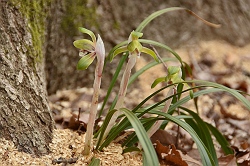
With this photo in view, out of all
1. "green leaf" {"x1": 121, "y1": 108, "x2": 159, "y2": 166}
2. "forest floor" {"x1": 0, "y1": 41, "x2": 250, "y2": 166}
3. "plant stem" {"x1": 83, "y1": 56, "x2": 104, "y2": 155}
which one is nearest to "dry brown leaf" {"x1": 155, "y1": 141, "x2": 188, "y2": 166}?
"forest floor" {"x1": 0, "y1": 41, "x2": 250, "y2": 166}

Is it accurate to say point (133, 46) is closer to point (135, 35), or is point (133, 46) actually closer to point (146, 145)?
point (135, 35)

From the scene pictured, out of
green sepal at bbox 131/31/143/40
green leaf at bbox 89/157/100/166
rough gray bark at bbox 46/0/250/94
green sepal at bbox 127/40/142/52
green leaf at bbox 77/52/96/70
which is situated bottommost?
green leaf at bbox 89/157/100/166

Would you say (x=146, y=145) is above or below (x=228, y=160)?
below

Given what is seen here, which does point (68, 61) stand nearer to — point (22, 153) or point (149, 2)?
point (149, 2)

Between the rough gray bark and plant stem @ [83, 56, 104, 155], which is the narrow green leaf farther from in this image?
the rough gray bark

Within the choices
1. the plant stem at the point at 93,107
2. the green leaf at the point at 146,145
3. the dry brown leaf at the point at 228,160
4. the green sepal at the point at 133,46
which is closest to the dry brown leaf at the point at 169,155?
the dry brown leaf at the point at 228,160

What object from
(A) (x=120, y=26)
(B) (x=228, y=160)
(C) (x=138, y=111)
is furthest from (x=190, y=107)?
(C) (x=138, y=111)


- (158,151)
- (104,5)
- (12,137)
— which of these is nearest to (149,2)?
(104,5)
